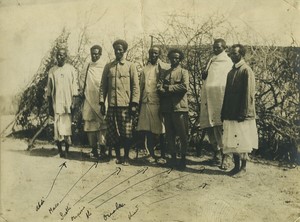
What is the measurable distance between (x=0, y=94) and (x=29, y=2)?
608 millimetres

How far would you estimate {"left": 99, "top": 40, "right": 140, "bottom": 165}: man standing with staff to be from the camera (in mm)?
2859

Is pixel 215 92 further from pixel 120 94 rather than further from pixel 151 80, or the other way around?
pixel 120 94

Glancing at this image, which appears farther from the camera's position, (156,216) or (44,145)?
(44,145)

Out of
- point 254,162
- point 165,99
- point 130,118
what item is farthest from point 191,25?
point 254,162

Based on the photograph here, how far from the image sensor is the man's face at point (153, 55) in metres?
2.81

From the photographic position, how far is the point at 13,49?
9.57 ft

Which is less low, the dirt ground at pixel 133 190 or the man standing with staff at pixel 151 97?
the man standing with staff at pixel 151 97

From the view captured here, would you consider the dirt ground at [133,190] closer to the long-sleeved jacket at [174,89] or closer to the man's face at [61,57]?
the long-sleeved jacket at [174,89]

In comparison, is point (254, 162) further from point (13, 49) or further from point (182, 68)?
point (13, 49)

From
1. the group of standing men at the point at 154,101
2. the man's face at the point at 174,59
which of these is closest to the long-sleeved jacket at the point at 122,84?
the group of standing men at the point at 154,101

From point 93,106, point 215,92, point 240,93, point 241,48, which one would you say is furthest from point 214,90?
point 93,106

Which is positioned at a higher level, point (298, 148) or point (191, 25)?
point (191, 25)

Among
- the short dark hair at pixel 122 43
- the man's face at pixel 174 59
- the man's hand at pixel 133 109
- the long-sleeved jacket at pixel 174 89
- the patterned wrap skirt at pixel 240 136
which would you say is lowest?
the patterned wrap skirt at pixel 240 136

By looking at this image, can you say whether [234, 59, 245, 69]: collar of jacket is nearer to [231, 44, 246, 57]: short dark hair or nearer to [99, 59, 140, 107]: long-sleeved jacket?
[231, 44, 246, 57]: short dark hair
